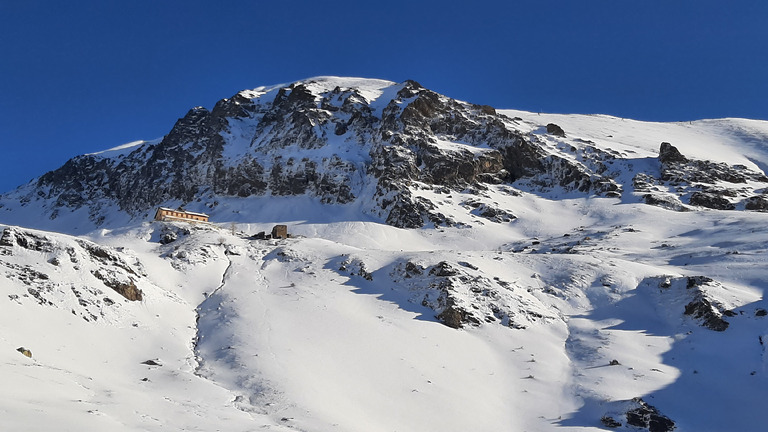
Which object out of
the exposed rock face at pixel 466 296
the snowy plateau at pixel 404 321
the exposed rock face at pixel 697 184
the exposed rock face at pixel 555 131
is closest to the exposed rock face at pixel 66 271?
the snowy plateau at pixel 404 321

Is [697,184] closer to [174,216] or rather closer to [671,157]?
[671,157]

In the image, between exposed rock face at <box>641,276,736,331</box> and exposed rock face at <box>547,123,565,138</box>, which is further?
exposed rock face at <box>547,123,565,138</box>

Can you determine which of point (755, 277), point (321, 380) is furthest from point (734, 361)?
point (321, 380)

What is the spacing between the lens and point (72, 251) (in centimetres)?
3428

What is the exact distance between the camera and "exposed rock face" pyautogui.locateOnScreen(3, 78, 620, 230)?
318ft

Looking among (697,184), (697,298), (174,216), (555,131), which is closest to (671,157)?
(697,184)

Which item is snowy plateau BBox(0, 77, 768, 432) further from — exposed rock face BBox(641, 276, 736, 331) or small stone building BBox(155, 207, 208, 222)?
small stone building BBox(155, 207, 208, 222)

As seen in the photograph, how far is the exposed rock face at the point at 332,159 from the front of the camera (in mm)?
97062

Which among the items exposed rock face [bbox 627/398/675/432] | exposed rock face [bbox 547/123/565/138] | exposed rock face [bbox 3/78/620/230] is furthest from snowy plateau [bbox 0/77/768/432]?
exposed rock face [bbox 547/123/565/138]

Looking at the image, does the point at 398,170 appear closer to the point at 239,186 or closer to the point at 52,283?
the point at 239,186

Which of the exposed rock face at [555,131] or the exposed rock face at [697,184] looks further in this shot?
the exposed rock face at [555,131]

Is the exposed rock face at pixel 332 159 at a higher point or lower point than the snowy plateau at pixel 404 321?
higher

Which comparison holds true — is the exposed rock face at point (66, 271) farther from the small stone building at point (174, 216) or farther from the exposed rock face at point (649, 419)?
the small stone building at point (174, 216)

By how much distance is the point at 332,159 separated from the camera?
4018 inches
